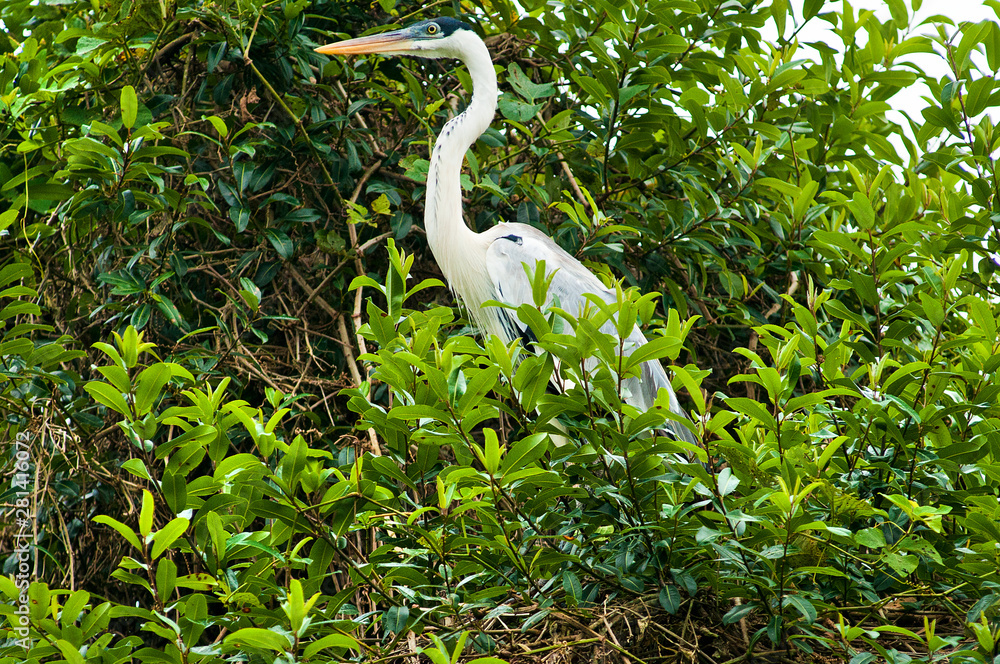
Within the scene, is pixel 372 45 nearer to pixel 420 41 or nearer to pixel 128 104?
pixel 420 41

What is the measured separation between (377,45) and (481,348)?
149 centimetres

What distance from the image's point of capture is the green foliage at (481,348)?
4.96ft

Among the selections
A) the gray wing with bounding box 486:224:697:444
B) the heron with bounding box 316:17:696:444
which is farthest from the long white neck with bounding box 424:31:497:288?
the gray wing with bounding box 486:224:697:444

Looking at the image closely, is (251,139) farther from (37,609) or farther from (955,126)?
(955,126)

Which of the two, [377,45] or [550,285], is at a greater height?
[377,45]

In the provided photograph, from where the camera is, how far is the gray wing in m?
2.98

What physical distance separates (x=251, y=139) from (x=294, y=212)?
264mm

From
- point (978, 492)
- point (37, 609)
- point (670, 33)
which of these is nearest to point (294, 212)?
point (670, 33)

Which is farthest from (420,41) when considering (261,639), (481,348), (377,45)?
(261,639)

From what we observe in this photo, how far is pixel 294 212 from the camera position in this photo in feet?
8.90

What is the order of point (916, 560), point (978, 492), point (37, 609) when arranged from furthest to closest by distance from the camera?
point (978, 492)
point (916, 560)
point (37, 609)

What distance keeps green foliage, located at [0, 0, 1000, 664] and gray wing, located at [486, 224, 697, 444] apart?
154 millimetres

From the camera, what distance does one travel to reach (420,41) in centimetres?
288

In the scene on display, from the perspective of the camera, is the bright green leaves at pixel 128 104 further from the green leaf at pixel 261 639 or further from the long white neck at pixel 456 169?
the green leaf at pixel 261 639
